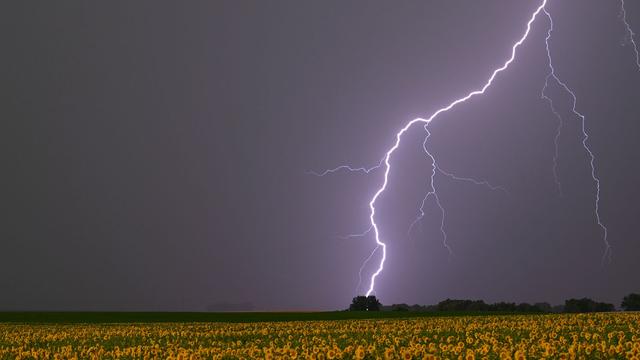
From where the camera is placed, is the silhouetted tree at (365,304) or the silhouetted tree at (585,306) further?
the silhouetted tree at (365,304)

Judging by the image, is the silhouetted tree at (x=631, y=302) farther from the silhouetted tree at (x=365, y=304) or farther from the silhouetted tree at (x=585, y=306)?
the silhouetted tree at (x=365, y=304)

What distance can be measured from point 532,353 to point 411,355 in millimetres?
1763

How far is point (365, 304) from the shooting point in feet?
171

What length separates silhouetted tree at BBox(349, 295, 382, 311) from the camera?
51844 millimetres

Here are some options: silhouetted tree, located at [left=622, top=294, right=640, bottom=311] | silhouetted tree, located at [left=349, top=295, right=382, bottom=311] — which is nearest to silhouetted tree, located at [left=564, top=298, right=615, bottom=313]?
silhouetted tree, located at [left=622, top=294, right=640, bottom=311]

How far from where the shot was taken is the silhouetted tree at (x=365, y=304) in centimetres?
5184

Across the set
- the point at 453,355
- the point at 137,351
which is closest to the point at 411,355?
the point at 453,355

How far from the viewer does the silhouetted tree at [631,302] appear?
45784mm

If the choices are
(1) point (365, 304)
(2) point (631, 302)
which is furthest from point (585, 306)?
(1) point (365, 304)

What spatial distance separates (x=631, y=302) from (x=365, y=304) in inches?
740

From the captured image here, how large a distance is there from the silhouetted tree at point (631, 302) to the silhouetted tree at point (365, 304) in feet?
57.0

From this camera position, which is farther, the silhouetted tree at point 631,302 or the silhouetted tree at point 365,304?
the silhouetted tree at point 365,304

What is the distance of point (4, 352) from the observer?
1412cm

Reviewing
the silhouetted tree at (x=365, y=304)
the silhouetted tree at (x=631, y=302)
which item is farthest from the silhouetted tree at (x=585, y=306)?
the silhouetted tree at (x=365, y=304)
